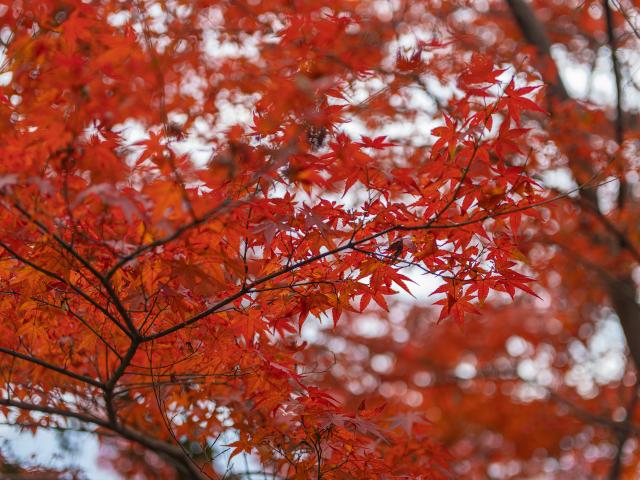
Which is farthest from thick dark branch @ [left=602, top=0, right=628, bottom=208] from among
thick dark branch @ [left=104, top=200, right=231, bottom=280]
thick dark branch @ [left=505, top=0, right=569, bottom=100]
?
thick dark branch @ [left=104, top=200, right=231, bottom=280]

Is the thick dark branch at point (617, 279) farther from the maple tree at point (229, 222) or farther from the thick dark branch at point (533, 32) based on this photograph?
the maple tree at point (229, 222)

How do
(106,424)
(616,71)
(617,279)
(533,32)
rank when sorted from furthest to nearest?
(533,32)
(617,279)
(616,71)
(106,424)

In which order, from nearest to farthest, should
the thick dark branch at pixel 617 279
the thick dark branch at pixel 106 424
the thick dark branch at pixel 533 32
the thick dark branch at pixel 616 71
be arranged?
the thick dark branch at pixel 106 424 < the thick dark branch at pixel 616 71 < the thick dark branch at pixel 617 279 < the thick dark branch at pixel 533 32

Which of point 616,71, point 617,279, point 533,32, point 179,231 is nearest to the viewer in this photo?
point 179,231

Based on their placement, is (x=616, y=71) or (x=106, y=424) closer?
(x=106, y=424)

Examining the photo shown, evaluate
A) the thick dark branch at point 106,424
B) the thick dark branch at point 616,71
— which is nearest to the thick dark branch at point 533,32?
the thick dark branch at point 616,71

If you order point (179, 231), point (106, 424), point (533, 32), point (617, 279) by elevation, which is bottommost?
point (179, 231)

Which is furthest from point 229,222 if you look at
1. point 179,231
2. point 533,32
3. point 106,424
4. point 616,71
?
point 533,32

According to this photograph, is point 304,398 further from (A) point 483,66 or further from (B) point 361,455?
(A) point 483,66

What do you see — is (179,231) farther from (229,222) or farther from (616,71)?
(616,71)

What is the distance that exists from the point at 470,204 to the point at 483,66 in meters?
0.61

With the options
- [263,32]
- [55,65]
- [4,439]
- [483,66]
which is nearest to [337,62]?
[483,66]

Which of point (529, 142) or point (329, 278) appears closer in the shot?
point (329, 278)

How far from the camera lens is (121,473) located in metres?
6.22
